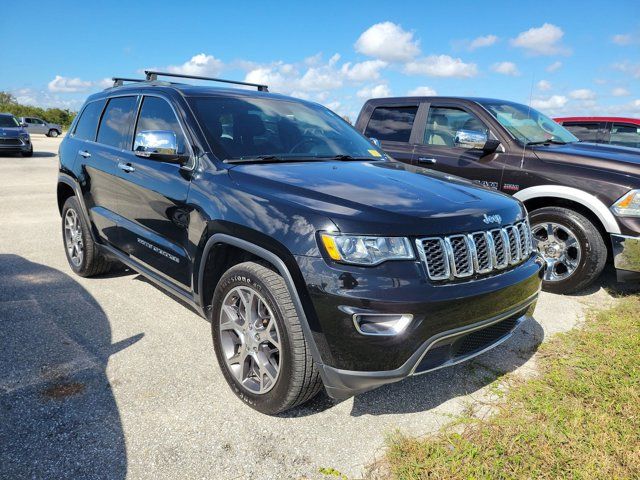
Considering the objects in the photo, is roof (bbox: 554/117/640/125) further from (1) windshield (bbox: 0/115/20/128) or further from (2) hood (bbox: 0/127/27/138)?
(1) windshield (bbox: 0/115/20/128)

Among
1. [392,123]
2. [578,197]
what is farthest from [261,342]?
[392,123]

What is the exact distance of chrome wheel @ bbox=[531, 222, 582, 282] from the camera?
462 cm

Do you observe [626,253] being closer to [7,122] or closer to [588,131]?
[588,131]

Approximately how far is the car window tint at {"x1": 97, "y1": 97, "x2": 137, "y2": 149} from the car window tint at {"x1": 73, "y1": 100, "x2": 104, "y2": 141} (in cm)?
15

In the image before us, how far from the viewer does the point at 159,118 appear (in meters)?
3.48

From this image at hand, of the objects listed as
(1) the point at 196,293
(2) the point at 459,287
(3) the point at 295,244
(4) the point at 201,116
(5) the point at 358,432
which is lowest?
(5) the point at 358,432

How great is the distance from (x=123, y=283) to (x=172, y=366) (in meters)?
1.86

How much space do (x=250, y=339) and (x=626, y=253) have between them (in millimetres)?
3506

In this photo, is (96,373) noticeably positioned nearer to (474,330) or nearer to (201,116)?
(201,116)

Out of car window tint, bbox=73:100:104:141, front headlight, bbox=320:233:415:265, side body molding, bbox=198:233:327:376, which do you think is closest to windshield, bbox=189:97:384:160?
side body molding, bbox=198:233:327:376

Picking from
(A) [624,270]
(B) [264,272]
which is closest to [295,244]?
(B) [264,272]

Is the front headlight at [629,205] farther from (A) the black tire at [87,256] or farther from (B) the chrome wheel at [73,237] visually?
(B) the chrome wheel at [73,237]

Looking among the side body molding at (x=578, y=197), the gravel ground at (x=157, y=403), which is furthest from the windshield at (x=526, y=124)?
the gravel ground at (x=157, y=403)

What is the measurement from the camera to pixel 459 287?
7.62ft
